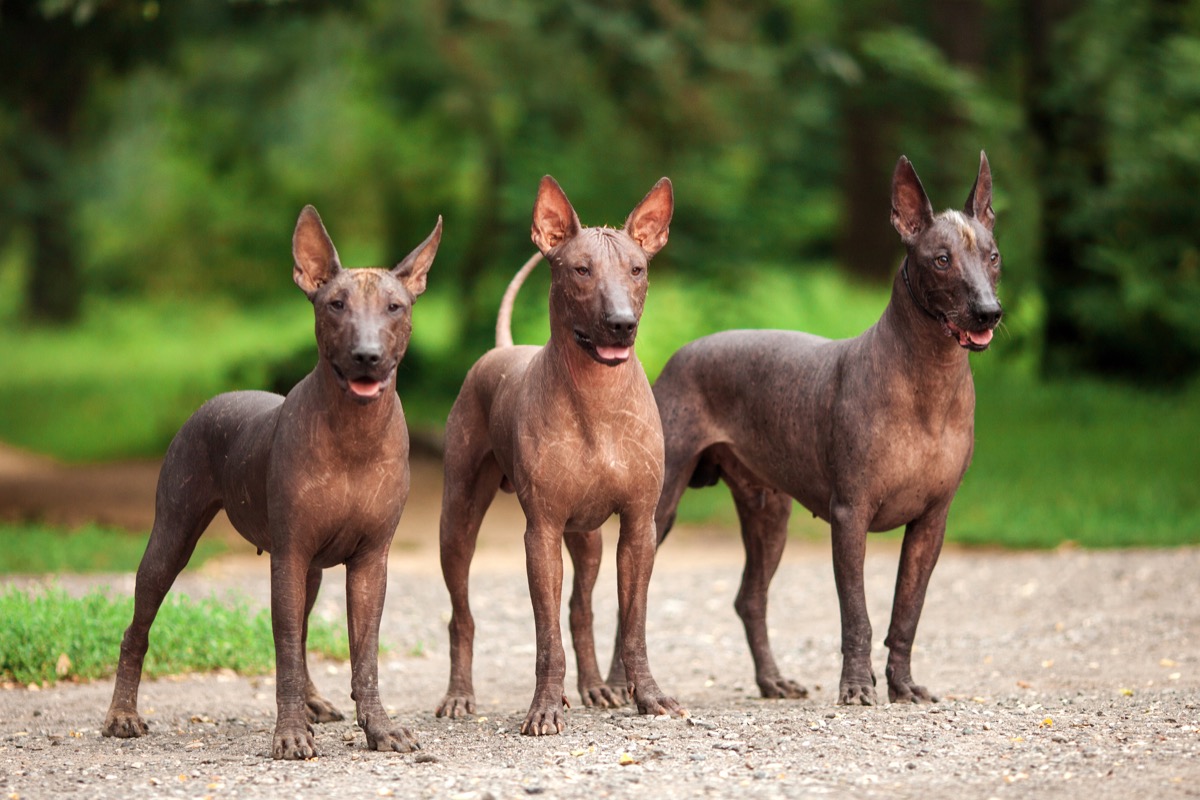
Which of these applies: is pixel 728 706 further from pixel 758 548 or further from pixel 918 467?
pixel 918 467

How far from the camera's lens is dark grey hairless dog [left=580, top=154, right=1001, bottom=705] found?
7363 millimetres

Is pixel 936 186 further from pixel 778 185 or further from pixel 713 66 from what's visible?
pixel 713 66

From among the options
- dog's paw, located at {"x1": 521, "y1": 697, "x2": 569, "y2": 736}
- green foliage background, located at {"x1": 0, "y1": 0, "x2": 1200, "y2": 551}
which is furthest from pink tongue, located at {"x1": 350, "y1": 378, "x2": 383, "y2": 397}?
green foliage background, located at {"x1": 0, "y1": 0, "x2": 1200, "y2": 551}

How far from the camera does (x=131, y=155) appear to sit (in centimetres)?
2717

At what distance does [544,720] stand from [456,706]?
41.7 inches

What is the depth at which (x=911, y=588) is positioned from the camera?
7.78 m

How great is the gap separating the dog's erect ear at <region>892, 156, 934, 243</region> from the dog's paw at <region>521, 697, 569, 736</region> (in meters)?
2.68

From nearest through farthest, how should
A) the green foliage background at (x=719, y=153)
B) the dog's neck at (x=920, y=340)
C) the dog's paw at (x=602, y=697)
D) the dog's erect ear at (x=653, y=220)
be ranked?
the dog's erect ear at (x=653, y=220) < the dog's neck at (x=920, y=340) < the dog's paw at (x=602, y=697) < the green foliage background at (x=719, y=153)

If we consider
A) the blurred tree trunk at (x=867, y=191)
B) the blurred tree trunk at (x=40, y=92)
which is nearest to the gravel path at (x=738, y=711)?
the blurred tree trunk at (x=40, y=92)

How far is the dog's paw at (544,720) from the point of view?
22.6 ft

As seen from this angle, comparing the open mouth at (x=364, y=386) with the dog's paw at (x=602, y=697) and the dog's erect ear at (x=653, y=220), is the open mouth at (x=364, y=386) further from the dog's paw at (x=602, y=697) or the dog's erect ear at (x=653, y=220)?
the dog's paw at (x=602, y=697)

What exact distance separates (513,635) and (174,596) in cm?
228

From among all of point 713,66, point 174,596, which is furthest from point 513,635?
point 713,66

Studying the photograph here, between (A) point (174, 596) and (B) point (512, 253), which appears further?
(B) point (512, 253)
